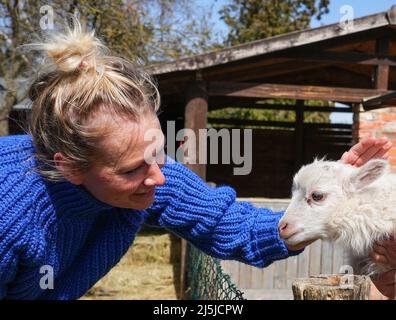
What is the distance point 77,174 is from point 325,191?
123cm

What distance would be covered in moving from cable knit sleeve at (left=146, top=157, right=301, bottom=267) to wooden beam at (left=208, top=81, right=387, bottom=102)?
14.2ft

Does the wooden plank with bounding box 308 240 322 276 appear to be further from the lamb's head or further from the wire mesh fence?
the lamb's head

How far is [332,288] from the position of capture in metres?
1.56

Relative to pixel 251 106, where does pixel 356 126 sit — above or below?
below

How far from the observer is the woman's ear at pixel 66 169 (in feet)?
4.82

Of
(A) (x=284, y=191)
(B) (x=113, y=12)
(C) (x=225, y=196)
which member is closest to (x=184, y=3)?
(B) (x=113, y=12)

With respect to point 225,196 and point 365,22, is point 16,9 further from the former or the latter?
point 225,196

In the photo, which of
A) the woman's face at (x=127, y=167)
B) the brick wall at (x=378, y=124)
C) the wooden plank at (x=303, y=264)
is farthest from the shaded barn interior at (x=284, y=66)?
the woman's face at (x=127, y=167)

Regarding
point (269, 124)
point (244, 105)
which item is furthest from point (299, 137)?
point (244, 105)

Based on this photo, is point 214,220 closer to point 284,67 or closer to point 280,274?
point 280,274

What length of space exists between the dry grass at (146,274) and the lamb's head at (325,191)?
4559 mm

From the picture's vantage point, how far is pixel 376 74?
6.61m

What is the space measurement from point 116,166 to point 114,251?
44 centimetres

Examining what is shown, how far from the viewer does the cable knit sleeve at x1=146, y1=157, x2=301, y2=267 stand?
1.86 metres
